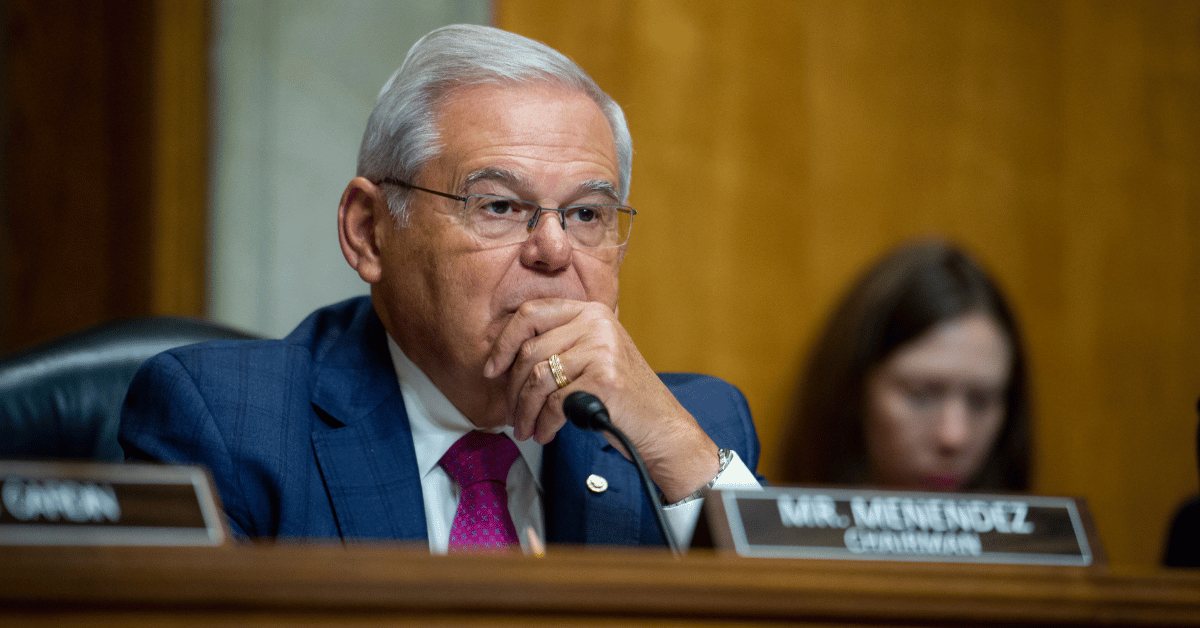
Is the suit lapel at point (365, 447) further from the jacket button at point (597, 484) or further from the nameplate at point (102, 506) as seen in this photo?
the nameplate at point (102, 506)

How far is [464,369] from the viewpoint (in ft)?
3.97

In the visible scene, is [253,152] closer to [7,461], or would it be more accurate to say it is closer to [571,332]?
[571,332]

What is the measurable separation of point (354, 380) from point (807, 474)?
1.33 metres

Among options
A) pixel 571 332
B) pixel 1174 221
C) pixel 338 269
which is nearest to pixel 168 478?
pixel 571 332

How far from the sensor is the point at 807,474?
89.0 inches

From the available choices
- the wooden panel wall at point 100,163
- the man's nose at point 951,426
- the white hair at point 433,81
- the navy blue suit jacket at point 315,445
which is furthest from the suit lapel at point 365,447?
the man's nose at point 951,426

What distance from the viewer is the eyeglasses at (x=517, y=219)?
3.99ft

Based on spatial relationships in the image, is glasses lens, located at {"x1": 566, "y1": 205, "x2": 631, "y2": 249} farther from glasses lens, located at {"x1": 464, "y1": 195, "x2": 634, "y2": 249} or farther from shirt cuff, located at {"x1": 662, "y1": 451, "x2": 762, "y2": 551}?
shirt cuff, located at {"x1": 662, "y1": 451, "x2": 762, "y2": 551}

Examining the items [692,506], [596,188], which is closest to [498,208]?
[596,188]

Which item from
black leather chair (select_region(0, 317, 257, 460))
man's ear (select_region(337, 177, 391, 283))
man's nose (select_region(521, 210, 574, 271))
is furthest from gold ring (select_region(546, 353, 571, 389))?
black leather chair (select_region(0, 317, 257, 460))

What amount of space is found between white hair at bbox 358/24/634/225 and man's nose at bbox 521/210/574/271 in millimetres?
186

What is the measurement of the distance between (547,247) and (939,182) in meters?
1.81

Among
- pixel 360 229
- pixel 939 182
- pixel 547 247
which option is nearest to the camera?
pixel 547 247

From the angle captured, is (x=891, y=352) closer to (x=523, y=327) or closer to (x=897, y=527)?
(x=523, y=327)
